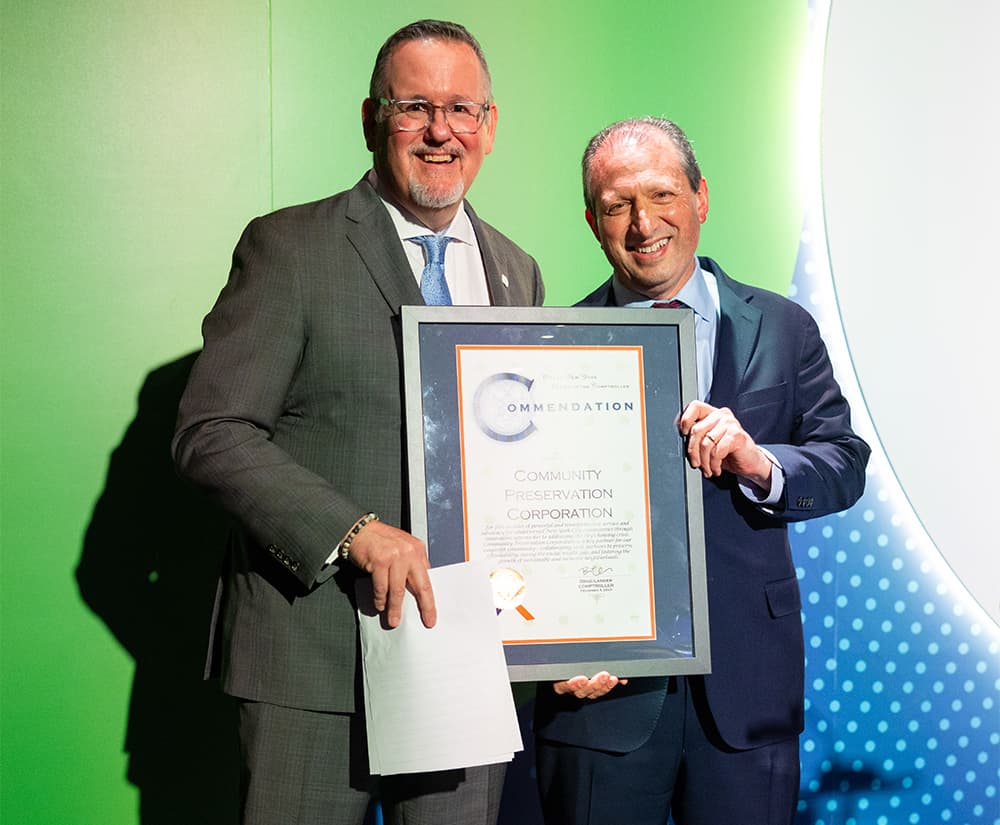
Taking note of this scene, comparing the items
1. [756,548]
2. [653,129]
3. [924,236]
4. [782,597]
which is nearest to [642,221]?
[653,129]

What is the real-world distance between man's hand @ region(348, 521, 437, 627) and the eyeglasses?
0.75 m

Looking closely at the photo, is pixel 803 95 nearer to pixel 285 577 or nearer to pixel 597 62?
pixel 597 62

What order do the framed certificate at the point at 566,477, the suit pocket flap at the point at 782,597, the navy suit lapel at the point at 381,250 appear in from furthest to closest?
the suit pocket flap at the point at 782,597 → the navy suit lapel at the point at 381,250 → the framed certificate at the point at 566,477

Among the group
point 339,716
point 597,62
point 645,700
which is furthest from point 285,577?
point 597,62

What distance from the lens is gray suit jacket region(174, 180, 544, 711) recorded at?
6.19 feet

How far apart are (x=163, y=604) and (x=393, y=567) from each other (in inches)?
45.2

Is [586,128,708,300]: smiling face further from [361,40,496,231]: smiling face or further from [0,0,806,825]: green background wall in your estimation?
[0,0,806,825]: green background wall

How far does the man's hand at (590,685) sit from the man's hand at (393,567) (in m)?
0.29

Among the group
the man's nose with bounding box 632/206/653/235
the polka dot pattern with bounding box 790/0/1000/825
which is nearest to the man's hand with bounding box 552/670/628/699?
the man's nose with bounding box 632/206/653/235

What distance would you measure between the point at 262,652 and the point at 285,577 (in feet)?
0.44

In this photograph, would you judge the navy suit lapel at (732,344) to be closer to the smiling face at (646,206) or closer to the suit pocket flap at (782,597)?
the smiling face at (646,206)

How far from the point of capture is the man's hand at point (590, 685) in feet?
6.33

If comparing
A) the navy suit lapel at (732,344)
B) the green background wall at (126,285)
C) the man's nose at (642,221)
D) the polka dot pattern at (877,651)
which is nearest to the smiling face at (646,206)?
the man's nose at (642,221)

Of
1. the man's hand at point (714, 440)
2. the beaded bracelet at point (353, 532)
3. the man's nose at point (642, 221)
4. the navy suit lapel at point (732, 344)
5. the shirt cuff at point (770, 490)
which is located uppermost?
the man's nose at point (642, 221)
